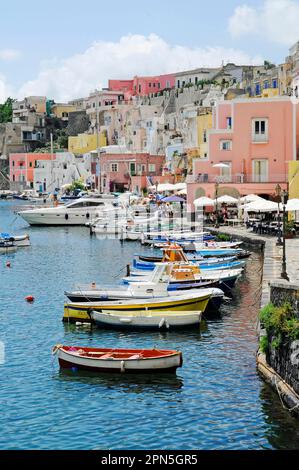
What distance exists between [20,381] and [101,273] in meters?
18.5

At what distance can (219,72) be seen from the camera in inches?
4309

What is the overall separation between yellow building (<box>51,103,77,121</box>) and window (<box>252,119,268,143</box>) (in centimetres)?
9787

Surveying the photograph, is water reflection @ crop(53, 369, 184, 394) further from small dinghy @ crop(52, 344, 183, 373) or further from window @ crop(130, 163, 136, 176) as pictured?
window @ crop(130, 163, 136, 176)

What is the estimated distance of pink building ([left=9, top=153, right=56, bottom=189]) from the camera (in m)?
136

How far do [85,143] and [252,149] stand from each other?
232 ft

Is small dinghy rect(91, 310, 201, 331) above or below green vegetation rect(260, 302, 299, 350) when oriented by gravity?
below

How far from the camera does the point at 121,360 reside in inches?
786

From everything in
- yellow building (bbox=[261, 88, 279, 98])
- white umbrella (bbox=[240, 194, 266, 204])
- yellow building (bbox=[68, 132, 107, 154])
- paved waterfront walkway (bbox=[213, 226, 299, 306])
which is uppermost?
yellow building (bbox=[261, 88, 279, 98])

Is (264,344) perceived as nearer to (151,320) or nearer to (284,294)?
(284,294)

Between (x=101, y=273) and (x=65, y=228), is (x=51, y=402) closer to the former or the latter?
(x=101, y=273)

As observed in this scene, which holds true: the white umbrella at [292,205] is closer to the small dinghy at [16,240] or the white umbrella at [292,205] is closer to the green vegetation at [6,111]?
the small dinghy at [16,240]

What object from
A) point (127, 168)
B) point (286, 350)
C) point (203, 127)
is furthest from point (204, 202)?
point (127, 168)

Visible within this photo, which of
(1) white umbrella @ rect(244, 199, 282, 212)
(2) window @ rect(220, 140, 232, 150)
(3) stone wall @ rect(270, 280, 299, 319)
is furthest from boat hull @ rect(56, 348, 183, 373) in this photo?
(2) window @ rect(220, 140, 232, 150)
